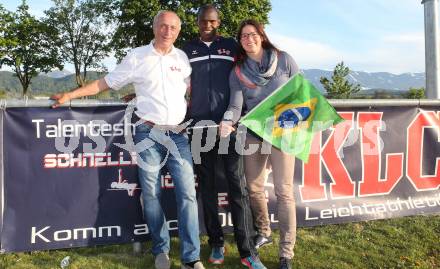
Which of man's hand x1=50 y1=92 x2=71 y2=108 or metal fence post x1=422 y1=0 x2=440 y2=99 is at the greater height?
metal fence post x1=422 y1=0 x2=440 y2=99

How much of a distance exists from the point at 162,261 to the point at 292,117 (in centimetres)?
198

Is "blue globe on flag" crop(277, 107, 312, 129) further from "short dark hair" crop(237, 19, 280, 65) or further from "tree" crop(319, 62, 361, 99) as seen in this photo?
"tree" crop(319, 62, 361, 99)

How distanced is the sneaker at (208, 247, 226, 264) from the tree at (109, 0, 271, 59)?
1204 inches

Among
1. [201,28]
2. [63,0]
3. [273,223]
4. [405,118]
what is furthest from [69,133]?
[63,0]

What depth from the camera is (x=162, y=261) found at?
416cm

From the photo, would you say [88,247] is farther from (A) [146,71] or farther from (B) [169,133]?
(A) [146,71]

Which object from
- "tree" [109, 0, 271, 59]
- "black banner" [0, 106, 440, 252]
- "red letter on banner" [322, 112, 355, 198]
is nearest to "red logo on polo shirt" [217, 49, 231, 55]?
"black banner" [0, 106, 440, 252]

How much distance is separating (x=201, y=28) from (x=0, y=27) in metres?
46.4

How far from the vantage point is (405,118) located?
18.3 ft

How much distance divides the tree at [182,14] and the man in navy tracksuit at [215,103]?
3016 cm

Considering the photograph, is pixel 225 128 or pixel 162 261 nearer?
pixel 225 128

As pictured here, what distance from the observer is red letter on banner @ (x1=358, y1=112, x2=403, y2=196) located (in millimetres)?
5441

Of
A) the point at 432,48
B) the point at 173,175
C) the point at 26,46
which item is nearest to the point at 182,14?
the point at 26,46

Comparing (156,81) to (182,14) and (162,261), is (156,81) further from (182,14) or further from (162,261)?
(182,14)
